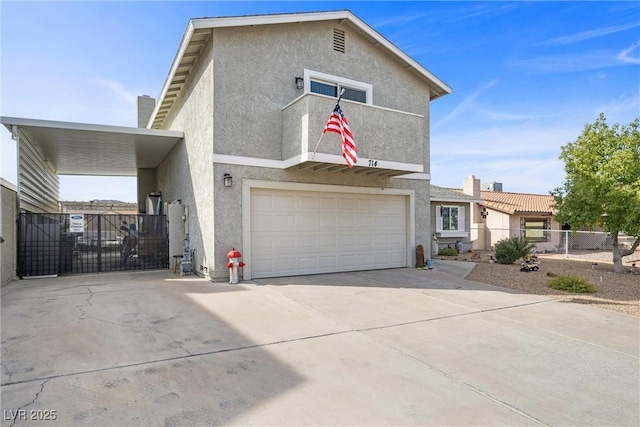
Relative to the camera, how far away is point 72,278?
376 inches

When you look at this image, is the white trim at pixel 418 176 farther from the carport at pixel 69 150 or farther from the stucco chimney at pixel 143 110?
the stucco chimney at pixel 143 110

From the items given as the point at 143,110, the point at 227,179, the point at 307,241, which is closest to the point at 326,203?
the point at 307,241

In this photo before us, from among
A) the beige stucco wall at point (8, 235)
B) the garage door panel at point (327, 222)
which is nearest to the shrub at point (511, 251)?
the garage door panel at point (327, 222)

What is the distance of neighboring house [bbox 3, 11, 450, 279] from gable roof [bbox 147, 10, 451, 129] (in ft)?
0.15

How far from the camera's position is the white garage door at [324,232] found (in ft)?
31.3

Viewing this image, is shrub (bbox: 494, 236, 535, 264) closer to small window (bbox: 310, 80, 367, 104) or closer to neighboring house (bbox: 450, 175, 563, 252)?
small window (bbox: 310, 80, 367, 104)

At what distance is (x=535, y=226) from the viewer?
966 inches

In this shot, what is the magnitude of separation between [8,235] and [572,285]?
13.7 m

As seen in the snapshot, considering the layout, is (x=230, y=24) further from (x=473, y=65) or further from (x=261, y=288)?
(x=473, y=65)

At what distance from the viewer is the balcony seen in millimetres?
8633

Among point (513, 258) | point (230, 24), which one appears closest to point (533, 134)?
point (513, 258)

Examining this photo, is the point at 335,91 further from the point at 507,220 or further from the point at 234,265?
the point at 507,220

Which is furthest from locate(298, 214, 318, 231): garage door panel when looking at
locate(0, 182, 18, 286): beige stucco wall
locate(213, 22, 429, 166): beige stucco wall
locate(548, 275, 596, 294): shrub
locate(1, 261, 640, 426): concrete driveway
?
locate(0, 182, 18, 286): beige stucco wall

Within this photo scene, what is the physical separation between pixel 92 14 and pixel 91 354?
8238mm
